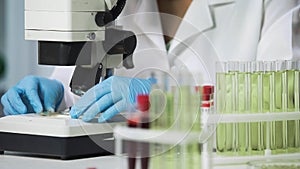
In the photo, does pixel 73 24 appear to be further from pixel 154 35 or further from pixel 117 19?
pixel 154 35

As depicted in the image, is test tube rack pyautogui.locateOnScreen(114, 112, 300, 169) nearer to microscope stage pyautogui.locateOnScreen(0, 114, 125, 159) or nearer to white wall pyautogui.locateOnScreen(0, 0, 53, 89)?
microscope stage pyautogui.locateOnScreen(0, 114, 125, 159)

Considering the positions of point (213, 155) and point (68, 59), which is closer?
point (213, 155)

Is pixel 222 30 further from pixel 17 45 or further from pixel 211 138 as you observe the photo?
pixel 17 45

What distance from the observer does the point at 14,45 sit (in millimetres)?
5129

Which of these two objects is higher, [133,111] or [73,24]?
[73,24]

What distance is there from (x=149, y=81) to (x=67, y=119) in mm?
367

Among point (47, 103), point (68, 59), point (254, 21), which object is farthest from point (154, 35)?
point (68, 59)

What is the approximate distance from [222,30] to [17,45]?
7.53 ft

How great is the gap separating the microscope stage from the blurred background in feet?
8.90

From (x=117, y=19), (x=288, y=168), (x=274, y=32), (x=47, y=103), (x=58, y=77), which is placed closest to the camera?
(x=288, y=168)

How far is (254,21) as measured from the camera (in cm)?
305

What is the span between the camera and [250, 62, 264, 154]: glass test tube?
209 cm

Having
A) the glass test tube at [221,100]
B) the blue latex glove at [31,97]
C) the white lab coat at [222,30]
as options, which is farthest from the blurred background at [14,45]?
the glass test tube at [221,100]

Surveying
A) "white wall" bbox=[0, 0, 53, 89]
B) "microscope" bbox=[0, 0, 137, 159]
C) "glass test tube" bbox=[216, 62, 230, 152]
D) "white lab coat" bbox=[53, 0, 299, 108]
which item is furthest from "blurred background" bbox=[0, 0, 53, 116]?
"glass test tube" bbox=[216, 62, 230, 152]
